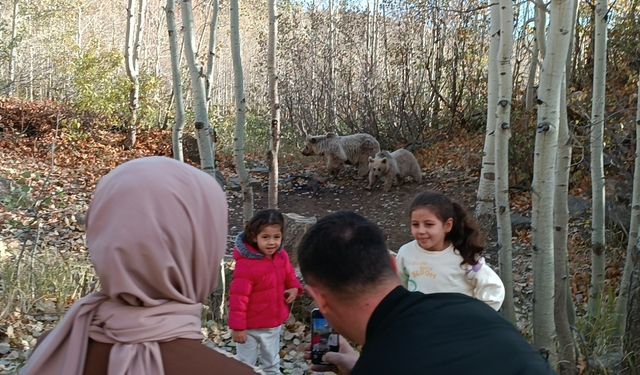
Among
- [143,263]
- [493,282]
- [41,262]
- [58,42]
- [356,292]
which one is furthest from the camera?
[58,42]

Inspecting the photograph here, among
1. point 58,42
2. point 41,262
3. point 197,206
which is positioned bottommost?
point 41,262

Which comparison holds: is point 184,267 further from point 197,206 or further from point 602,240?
point 602,240

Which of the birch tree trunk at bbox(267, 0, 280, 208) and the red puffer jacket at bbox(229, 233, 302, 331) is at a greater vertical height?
the birch tree trunk at bbox(267, 0, 280, 208)

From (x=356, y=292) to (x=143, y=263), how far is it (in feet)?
1.78

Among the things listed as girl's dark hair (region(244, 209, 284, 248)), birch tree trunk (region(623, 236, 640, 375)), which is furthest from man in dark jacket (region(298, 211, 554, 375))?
birch tree trunk (region(623, 236, 640, 375))

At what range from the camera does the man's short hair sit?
61.9 inches

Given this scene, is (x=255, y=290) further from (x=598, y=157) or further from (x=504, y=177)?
(x=598, y=157)

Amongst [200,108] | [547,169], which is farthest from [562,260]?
[200,108]

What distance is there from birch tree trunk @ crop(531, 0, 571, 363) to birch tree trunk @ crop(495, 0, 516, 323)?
2.11ft

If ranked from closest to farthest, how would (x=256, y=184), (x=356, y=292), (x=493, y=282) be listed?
(x=356, y=292) < (x=493, y=282) < (x=256, y=184)

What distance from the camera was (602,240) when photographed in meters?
5.08

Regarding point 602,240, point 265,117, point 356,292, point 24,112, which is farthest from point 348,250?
point 265,117

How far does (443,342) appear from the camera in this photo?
1301 millimetres

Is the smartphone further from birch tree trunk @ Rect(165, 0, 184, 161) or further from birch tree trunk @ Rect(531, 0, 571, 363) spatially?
birch tree trunk @ Rect(165, 0, 184, 161)
